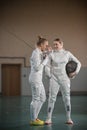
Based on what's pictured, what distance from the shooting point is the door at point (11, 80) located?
20938 millimetres

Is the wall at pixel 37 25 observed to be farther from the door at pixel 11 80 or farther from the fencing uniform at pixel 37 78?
the fencing uniform at pixel 37 78

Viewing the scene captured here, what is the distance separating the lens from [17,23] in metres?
20.8

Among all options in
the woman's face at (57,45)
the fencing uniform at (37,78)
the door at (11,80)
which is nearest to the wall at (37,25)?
the door at (11,80)

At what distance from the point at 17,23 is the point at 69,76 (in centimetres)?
1360

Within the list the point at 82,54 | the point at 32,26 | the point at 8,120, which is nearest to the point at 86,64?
the point at 82,54

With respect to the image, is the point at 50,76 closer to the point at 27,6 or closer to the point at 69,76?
the point at 69,76

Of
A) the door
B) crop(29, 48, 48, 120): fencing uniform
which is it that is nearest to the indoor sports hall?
the door

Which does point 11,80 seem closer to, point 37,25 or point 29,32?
point 29,32

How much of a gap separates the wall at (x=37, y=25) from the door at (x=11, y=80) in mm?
370

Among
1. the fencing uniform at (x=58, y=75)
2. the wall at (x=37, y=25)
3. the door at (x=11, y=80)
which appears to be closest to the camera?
the fencing uniform at (x=58, y=75)

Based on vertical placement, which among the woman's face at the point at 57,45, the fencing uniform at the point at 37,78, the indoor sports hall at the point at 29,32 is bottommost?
the fencing uniform at the point at 37,78

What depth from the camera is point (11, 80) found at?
20938mm

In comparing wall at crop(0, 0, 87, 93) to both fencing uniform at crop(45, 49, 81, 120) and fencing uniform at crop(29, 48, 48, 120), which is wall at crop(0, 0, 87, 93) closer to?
fencing uniform at crop(45, 49, 81, 120)

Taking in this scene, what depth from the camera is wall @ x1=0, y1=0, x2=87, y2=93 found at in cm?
2077
